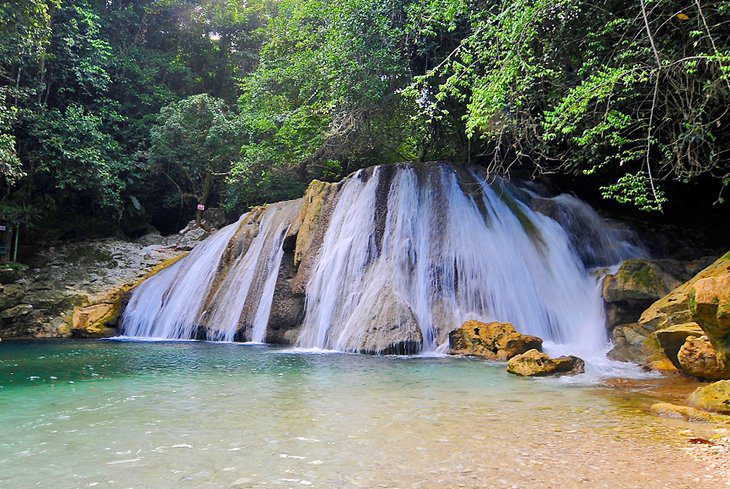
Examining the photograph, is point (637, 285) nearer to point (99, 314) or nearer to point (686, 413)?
point (686, 413)

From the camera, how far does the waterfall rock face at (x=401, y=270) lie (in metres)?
8.91

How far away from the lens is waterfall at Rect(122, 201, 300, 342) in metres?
11.4

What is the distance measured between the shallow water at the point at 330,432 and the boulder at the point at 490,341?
1.39 metres

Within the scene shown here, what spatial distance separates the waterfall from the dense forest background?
362cm

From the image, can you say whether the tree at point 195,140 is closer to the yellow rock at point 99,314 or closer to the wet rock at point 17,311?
the yellow rock at point 99,314

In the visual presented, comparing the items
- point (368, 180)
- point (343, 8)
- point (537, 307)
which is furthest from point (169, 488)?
point (343, 8)

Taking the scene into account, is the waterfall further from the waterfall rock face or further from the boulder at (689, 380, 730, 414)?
the boulder at (689, 380, 730, 414)

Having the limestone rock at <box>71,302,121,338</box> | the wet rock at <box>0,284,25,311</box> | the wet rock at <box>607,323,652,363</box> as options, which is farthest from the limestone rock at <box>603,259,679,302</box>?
the wet rock at <box>0,284,25,311</box>

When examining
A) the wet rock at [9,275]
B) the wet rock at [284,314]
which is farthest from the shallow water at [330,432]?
the wet rock at [9,275]

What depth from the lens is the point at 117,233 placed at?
19.9 m

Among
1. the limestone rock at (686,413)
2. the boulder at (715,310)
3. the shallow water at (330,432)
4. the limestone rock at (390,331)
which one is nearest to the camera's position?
the shallow water at (330,432)

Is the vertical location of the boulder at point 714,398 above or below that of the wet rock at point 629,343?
below

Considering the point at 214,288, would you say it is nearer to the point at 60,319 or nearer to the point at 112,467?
the point at 60,319

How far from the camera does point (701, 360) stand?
504cm
